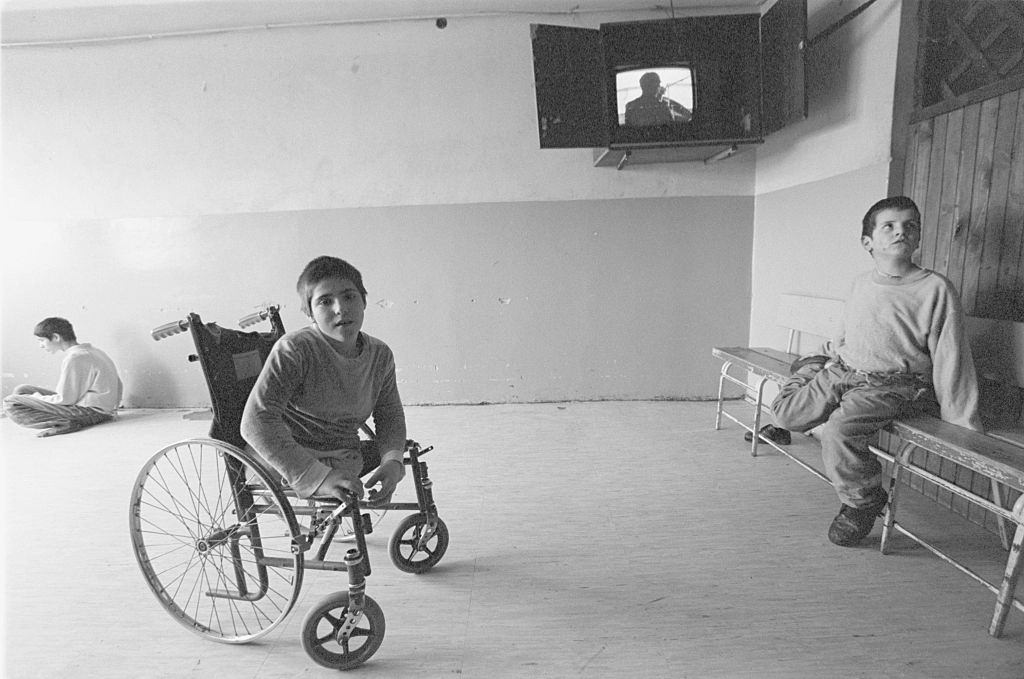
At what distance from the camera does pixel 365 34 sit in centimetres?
398

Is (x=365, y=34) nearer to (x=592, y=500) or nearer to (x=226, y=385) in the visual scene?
(x=226, y=385)

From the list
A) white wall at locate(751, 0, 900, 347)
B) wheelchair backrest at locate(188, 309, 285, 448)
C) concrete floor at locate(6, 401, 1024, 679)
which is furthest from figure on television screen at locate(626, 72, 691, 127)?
wheelchair backrest at locate(188, 309, 285, 448)

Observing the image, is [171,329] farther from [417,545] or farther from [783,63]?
[783,63]

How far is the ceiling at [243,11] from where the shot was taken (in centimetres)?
Answer: 371

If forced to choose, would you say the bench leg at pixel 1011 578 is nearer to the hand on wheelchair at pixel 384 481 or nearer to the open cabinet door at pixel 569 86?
the hand on wheelchair at pixel 384 481

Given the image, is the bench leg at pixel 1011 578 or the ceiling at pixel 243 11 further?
the ceiling at pixel 243 11

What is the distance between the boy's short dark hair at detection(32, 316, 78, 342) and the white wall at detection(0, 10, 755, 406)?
326mm

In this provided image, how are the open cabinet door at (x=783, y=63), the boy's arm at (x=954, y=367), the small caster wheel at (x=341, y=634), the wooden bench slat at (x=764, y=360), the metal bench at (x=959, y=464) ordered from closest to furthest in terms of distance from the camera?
the small caster wheel at (x=341, y=634), the metal bench at (x=959, y=464), the boy's arm at (x=954, y=367), the wooden bench slat at (x=764, y=360), the open cabinet door at (x=783, y=63)

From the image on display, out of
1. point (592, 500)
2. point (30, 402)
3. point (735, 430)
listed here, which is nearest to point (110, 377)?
point (30, 402)

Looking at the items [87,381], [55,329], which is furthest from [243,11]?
[87,381]

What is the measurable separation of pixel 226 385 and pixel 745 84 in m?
3.22

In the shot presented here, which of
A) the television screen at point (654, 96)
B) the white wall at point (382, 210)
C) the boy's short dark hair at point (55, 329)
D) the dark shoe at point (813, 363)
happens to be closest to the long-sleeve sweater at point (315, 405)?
the dark shoe at point (813, 363)

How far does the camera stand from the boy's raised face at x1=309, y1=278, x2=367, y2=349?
5.34 ft

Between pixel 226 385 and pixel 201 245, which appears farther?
pixel 201 245
